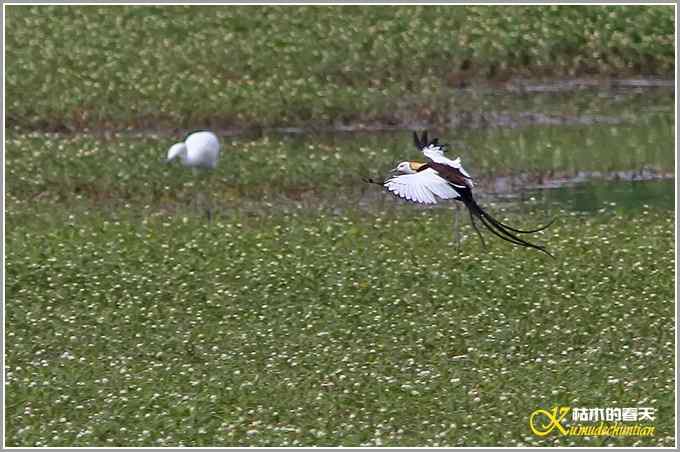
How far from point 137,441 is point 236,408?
897mm

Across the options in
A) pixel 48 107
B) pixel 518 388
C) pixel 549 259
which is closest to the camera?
pixel 518 388

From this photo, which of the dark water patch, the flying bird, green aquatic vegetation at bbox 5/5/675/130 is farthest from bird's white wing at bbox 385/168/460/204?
green aquatic vegetation at bbox 5/5/675/130

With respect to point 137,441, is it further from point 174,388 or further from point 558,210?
point 558,210

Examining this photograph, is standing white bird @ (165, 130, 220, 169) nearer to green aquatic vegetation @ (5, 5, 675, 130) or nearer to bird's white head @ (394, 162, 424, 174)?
green aquatic vegetation @ (5, 5, 675, 130)

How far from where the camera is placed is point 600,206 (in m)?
19.6

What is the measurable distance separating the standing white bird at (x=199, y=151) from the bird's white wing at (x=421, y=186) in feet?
25.6

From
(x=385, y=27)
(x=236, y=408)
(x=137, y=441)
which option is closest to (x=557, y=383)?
(x=236, y=408)

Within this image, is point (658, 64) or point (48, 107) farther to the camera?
point (658, 64)

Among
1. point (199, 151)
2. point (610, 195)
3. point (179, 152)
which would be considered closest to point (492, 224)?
point (610, 195)

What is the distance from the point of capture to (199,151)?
2002 centimetres

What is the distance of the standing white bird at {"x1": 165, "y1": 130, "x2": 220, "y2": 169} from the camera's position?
20016 mm

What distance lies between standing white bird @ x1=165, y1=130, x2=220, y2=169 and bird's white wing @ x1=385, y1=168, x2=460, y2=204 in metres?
7.81

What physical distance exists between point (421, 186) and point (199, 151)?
8.07 m

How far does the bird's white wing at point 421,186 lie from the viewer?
12156mm
